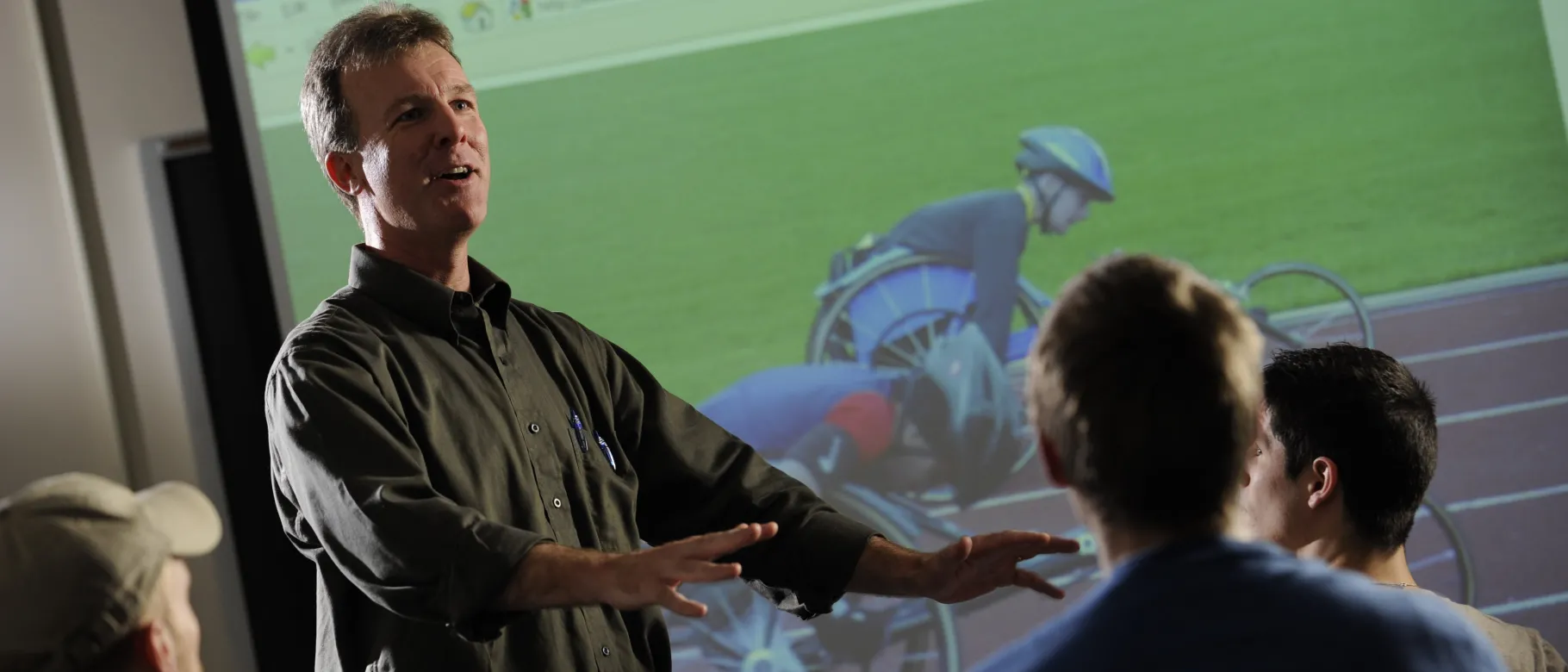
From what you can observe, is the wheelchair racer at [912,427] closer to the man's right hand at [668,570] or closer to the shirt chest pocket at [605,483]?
the shirt chest pocket at [605,483]

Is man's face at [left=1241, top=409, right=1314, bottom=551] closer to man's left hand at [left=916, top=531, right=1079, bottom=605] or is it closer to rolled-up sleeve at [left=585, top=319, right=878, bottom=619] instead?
man's left hand at [left=916, top=531, right=1079, bottom=605]

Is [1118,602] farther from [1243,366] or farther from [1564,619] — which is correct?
[1564,619]

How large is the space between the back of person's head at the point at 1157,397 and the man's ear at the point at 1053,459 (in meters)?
0.02

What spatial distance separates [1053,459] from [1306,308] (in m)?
2.53

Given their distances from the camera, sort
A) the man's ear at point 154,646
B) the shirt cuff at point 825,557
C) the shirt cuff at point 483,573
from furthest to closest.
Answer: the shirt cuff at point 825,557, the shirt cuff at point 483,573, the man's ear at point 154,646

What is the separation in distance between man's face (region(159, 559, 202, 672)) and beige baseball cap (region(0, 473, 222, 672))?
2 centimetres

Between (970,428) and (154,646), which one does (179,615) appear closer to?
(154,646)

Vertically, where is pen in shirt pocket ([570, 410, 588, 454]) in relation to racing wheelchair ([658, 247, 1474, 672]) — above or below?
above

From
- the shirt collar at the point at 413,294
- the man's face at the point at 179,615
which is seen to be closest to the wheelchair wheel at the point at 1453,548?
the shirt collar at the point at 413,294

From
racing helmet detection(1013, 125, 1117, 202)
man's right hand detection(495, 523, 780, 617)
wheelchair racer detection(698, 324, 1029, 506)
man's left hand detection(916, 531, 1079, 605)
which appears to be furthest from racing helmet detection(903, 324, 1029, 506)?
man's right hand detection(495, 523, 780, 617)

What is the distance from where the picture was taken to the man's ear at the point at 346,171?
1.84 m

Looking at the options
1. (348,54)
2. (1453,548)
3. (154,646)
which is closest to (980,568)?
(154,646)

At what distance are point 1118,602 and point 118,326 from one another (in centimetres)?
346

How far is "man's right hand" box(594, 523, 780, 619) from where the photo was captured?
4.34ft
